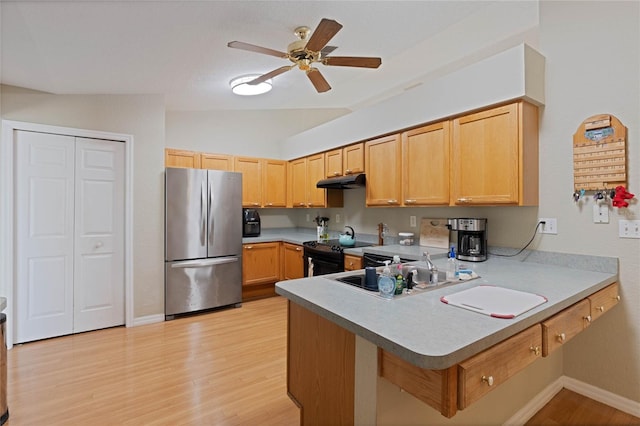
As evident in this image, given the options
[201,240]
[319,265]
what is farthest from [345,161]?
[201,240]

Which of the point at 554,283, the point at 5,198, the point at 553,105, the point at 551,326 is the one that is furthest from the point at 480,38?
the point at 5,198

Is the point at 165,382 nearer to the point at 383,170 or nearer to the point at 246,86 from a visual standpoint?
the point at 383,170

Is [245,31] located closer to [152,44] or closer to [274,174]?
[152,44]

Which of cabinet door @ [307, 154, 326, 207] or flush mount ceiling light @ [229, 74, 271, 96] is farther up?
flush mount ceiling light @ [229, 74, 271, 96]

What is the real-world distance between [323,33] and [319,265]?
2413mm

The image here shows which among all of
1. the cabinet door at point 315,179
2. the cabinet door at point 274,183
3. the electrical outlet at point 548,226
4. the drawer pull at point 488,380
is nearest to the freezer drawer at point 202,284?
the cabinet door at point 274,183

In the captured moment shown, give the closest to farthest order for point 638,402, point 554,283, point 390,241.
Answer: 1. point 554,283
2. point 638,402
3. point 390,241

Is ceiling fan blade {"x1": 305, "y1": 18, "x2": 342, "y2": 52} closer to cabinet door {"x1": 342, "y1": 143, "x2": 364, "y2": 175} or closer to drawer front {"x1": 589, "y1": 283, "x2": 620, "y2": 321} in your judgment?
cabinet door {"x1": 342, "y1": 143, "x2": 364, "y2": 175}

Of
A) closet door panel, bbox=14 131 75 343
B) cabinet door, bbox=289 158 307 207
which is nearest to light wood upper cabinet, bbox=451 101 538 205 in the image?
cabinet door, bbox=289 158 307 207

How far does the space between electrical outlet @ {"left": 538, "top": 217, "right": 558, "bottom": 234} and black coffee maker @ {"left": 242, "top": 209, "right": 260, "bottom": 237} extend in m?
3.49

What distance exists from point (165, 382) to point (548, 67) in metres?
3.67

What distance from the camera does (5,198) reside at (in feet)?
9.36

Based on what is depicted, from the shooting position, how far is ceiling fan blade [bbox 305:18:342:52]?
5.97ft

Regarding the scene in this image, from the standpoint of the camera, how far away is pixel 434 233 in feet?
10.5
